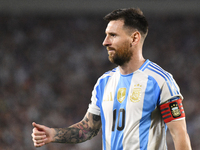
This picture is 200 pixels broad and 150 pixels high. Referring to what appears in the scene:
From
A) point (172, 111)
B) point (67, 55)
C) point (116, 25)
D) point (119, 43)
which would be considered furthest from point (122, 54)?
point (67, 55)

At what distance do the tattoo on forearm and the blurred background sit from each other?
12.1 ft

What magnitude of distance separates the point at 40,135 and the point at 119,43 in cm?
91

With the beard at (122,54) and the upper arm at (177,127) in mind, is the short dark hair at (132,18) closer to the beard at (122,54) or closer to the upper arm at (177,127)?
the beard at (122,54)

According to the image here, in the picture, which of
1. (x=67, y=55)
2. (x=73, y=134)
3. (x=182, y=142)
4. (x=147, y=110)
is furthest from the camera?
(x=67, y=55)

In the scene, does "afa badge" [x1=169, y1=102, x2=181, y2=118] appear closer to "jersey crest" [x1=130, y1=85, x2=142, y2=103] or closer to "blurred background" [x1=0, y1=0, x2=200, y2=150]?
"jersey crest" [x1=130, y1=85, x2=142, y2=103]

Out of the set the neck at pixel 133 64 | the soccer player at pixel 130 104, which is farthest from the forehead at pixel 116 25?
the neck at pixel 133 64

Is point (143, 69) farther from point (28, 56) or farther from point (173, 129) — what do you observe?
point (28, 56)

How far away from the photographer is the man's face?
195 centimetres

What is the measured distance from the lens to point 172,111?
67.5 inches

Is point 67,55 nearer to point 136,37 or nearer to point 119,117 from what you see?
point 136,37

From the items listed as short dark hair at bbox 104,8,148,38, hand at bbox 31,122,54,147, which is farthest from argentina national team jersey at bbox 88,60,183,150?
hand at bbox 31,122,54,147

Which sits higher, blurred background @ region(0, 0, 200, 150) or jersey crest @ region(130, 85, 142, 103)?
blurred background @ region(0, 0, 200, 150)

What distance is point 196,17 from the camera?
6898 mm

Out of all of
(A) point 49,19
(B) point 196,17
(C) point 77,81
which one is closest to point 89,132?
(C) point 77,81
